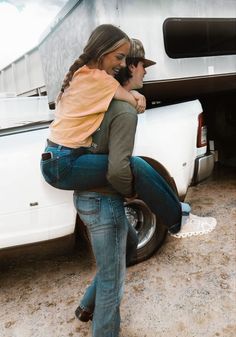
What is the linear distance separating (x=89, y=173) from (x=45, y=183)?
3.55 ft

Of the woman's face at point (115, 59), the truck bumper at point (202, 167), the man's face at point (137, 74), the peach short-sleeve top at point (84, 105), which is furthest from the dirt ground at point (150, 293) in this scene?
the woman's face at point (115, 59)

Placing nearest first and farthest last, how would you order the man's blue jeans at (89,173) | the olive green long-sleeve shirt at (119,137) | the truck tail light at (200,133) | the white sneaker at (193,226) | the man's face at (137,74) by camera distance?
the olive green long-sleeve shirt at (119,137) < the man's blue jeans at (89,173) < the man's face at (137,74) < the white sneaker at (193,226) < the truck tail light at (200,133)

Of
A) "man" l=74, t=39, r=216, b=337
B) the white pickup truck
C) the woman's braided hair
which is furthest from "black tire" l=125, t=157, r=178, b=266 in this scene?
the woman's braided hair

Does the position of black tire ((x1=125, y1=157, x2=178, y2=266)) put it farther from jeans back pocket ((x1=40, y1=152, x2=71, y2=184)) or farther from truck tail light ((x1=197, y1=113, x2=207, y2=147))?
jeans back pocket ((x1=40, y1=152, x2=71, y2=184))

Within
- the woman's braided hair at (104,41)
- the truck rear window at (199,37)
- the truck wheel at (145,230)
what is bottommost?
the truck wheel at (145,230)

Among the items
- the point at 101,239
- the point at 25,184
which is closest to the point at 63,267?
the point at 25,184

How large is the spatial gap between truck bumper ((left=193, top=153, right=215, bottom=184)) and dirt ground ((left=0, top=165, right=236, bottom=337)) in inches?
28.9

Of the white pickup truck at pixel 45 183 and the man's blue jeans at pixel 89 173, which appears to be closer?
the man's blue jeans at pixel 89 173

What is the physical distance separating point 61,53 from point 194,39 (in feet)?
5.44

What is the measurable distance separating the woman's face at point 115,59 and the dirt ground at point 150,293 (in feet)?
5.85

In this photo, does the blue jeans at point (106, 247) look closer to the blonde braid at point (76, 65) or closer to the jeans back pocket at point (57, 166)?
the jeans back pocket at point (57, 166)

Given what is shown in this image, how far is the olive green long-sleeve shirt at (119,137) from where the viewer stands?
4.98ft

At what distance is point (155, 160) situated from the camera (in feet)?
9.89

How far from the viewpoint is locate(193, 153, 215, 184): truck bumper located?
337 cm
